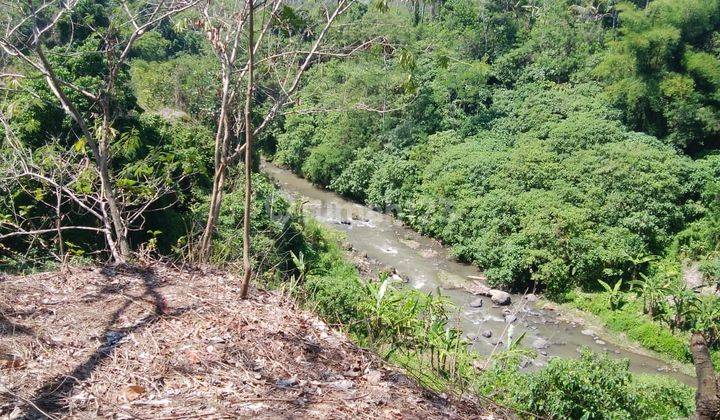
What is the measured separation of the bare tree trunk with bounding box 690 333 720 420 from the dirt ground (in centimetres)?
119

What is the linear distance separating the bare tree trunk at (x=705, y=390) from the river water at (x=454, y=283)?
4.54 meters

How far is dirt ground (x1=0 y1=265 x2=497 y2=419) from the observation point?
119 inches

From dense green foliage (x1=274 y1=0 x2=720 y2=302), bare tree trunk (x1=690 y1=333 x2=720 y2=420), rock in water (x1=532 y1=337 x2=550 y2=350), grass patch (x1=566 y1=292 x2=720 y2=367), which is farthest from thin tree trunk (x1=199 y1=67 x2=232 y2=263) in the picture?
grass patch (x1=566 y1=292 x2=720 y2=367)

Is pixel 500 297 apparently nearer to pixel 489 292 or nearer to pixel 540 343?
pixel 489 292

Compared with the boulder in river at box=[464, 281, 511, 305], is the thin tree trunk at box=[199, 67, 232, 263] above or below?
above

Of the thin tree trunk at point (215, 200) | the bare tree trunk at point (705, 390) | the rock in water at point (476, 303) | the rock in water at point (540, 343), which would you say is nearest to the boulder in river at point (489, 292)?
the rock in water at point (476, 303)

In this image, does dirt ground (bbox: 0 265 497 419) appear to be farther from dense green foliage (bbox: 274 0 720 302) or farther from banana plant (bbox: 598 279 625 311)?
banana plant (bbox: 598 279 625 311)

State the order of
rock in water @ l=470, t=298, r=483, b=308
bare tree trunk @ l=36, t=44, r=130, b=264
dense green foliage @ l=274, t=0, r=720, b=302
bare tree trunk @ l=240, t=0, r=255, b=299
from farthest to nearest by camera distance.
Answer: dense green foliage @ l=274, t=0, r=720, b=302, rock in water @ l=470, t=298, r=483, b=308, bare tree trunk @ l=36, t=44, r=130, b=264, bare tree trunk @ l=240, t=0, r=255, b=299

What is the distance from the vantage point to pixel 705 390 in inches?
123

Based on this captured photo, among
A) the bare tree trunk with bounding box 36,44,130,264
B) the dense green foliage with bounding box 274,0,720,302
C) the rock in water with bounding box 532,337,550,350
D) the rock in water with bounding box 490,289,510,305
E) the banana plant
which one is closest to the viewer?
the bare tree trunk with bounding box 36,44,130,264

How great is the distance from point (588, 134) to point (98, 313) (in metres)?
16.9

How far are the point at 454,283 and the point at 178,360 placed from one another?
13.1m

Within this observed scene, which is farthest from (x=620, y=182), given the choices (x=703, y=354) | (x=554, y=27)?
(x=703, y=354)

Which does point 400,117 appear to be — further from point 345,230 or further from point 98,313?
point 98,313
